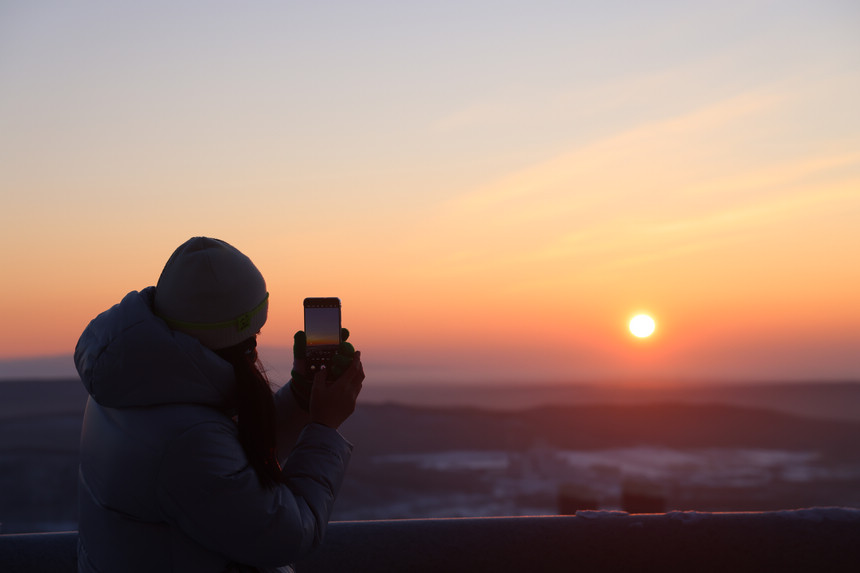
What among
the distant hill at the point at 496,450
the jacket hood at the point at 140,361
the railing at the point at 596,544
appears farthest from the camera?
the distant hill at the point at 496,450

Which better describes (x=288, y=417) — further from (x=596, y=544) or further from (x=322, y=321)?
(x=596, y=544)

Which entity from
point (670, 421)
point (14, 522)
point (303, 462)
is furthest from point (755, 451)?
point (303, 462)

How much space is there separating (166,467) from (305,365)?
0.64 m

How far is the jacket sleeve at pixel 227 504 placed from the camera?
1.80m

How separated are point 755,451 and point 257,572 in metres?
33.0

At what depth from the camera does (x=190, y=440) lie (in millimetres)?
1803

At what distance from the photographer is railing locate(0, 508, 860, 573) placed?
309 cm

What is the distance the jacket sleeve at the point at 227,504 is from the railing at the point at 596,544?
3.92 ft

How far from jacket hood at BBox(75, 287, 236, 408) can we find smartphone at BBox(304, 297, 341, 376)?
0.50m

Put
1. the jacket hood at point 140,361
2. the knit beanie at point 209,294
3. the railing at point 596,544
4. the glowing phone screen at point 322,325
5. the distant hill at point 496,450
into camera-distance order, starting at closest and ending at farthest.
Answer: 1. the jacket hood at point 140,361
2. the knit beanie at point 209,294
3. the glowing phone screen at point 322,325
4. the railing at point 596,544
5. the distant hill at point 496,450

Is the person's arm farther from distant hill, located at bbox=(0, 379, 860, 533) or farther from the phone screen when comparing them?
distant hill, located at bbox=(0, 379, 860, 533)

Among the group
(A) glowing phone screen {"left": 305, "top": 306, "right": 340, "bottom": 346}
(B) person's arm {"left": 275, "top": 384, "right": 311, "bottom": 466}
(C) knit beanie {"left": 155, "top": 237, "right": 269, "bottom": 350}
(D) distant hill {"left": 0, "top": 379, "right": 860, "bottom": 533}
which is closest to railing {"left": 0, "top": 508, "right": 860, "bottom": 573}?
(B) person's arm {"left": 275, "top": 384, "right": 311, "bottom": 466}

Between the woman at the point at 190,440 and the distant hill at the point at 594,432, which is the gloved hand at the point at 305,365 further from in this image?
the distant hill at the point at 594,432

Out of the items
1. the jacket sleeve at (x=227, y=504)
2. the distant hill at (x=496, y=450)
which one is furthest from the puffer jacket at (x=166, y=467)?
the distant hill at (x=496, y=450)
